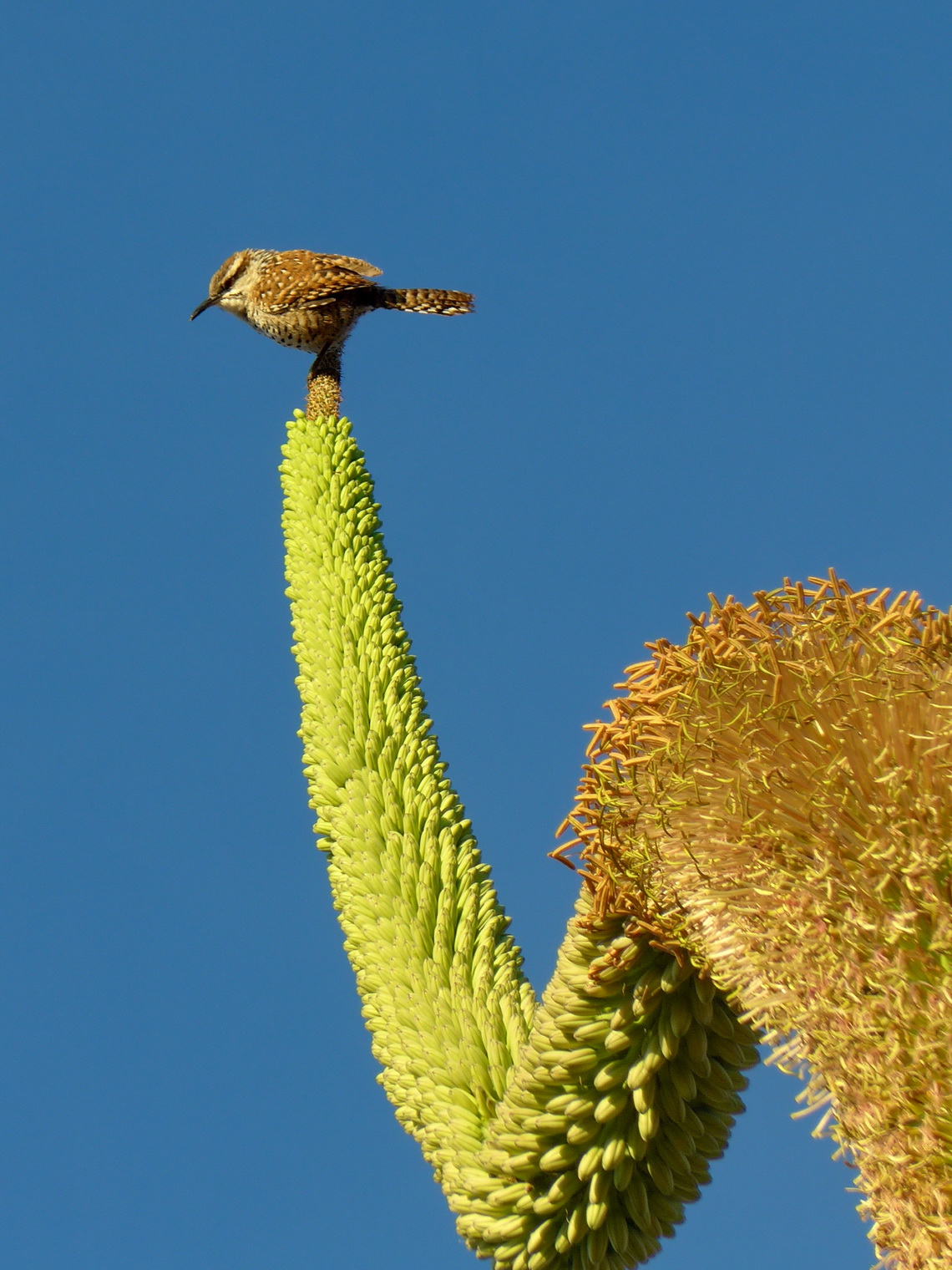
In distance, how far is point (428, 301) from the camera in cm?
564

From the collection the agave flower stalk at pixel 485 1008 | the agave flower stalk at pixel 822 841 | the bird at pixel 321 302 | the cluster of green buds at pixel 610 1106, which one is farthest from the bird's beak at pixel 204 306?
A: the cluster of green buds at pixel 610 1106

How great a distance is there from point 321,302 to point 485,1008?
311 centimetres

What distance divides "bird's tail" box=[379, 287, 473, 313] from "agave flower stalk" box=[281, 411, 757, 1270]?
1296 millimetres

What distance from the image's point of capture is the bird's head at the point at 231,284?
6.04m

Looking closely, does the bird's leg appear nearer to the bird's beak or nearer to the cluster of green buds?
the bird's beak

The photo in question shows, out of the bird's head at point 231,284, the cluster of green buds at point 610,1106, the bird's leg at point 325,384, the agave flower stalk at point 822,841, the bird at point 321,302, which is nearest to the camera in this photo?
the agave flower stalk at point 822,841

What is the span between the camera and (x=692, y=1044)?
316cm

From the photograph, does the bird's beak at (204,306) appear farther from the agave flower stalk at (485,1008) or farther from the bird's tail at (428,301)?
the agave flower stalk at (485,1008)

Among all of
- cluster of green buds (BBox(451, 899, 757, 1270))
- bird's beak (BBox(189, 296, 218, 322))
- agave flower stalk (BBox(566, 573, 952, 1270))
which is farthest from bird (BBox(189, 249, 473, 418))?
cluster of green buds (BBox(451, 899, 757, 1270))

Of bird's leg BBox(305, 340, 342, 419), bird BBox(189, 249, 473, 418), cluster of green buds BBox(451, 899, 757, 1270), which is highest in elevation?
bird BBox(189, 249, 473, 418)

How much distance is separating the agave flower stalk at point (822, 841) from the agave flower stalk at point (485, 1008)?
167 mm

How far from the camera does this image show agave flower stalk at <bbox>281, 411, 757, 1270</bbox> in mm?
3156

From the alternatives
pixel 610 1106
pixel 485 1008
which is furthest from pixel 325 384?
pixel 610 1106

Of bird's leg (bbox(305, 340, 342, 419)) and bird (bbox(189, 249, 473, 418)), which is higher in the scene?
bird (bbox(189, 249, 473, 418))
